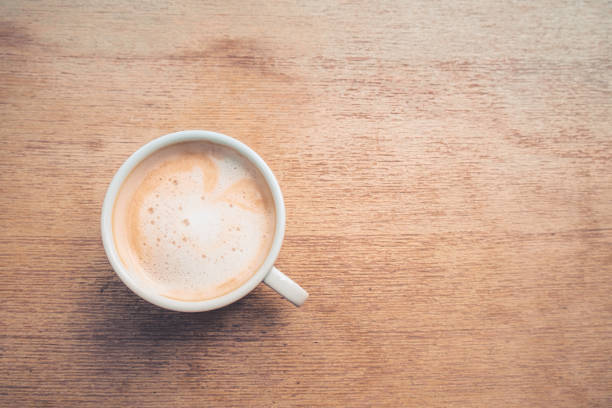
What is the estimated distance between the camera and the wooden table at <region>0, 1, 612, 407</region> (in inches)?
25.9

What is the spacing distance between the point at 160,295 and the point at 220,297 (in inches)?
3.4

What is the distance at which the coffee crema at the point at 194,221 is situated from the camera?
59 cm

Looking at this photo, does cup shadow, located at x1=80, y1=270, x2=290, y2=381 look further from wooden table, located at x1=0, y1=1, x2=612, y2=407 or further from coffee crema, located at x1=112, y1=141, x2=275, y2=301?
coffee crema, located at x1=112, y1=141, x2=275, y2=301

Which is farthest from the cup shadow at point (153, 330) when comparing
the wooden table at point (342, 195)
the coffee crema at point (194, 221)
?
the coffee crema at point (194, 221)

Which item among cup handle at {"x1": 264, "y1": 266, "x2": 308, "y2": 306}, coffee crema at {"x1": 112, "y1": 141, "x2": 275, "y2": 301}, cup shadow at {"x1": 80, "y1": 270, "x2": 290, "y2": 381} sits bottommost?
cup shadow at {"x1": 80, "y1": 270, "x2": 290, "y2": 381}

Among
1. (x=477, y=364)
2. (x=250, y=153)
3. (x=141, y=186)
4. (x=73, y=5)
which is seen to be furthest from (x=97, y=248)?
(x=477, y=364)

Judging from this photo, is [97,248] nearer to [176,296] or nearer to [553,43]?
[176,296]

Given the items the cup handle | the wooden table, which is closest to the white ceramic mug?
the cup handle

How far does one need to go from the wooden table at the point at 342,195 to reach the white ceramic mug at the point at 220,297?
102 millimetres

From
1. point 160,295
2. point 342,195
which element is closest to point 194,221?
point 160,295

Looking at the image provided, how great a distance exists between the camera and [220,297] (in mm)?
553

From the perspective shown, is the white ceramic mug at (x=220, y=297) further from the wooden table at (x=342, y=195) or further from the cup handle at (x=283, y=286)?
the wooden table at (x=342, y=195)

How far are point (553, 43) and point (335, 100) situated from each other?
0.43 m

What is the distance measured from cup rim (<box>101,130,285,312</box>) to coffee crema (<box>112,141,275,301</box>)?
1 centimetres
